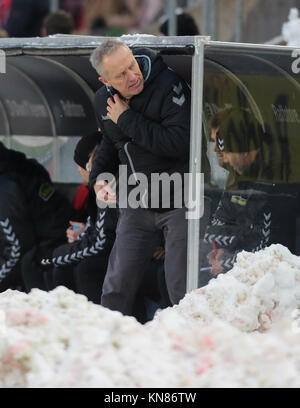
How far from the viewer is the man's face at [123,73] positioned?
4.93 meters

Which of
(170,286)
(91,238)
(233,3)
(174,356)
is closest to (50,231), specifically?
(91,238)

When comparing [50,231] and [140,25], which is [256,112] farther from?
[140,25]

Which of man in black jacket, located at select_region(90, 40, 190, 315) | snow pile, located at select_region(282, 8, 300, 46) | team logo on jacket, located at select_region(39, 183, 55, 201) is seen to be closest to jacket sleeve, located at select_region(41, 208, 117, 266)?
man in black jacket, located at select_region(90, 40, 190, 315)

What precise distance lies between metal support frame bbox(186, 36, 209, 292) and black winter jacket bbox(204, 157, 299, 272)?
9 cm

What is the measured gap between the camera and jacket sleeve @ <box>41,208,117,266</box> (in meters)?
5.97

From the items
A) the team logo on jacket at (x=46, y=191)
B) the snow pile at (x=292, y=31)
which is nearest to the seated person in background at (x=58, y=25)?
the team logo on jacket at (x=46, y=191)

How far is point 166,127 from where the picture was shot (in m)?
5.16

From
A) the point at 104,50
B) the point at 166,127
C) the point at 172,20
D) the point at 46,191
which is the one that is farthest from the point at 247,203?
the point at 172,20

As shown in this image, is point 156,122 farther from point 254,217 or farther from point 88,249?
point 88,249

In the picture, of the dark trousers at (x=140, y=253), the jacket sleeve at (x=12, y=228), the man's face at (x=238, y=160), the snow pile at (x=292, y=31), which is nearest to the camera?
→ the man's face at (x=238, y=160)

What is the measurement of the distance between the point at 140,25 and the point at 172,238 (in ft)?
27.2

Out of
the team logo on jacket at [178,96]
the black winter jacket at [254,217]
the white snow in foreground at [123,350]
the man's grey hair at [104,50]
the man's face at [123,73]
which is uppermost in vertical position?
the man's grey hair at [104,50]

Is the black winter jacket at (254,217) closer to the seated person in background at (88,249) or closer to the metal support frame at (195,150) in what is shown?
the metal support frame at (195,150)

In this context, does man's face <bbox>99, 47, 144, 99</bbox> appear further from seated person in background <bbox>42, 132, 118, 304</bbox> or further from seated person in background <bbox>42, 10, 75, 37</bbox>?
seated person in background <bbox>42, 10, 75, 37</bbox>
